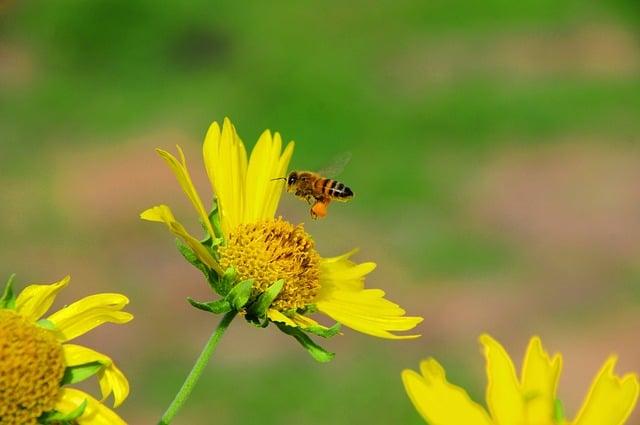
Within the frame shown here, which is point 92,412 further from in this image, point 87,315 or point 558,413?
point 558,413

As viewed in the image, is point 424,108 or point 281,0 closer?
point 424,108

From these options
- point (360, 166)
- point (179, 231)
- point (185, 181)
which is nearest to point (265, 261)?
point (185, 181)

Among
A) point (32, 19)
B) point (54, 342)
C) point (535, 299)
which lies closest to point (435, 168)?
point (535, 299)

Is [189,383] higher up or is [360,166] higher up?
[360,166]

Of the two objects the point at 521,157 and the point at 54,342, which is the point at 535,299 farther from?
the point at 54,342

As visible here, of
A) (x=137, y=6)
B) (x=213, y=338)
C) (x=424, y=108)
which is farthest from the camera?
(x=137, y=6)

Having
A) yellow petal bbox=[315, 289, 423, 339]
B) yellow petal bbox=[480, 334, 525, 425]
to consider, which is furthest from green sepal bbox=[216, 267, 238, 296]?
yellow petal bbox=[480, 334, 525, 425]
